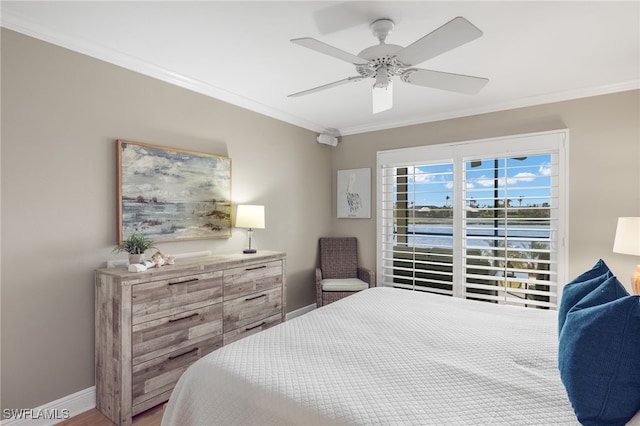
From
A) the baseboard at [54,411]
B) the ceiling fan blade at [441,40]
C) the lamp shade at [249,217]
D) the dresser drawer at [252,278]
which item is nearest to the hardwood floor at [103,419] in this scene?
the baseboard at [54,411]

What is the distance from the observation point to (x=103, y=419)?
7.43 feet

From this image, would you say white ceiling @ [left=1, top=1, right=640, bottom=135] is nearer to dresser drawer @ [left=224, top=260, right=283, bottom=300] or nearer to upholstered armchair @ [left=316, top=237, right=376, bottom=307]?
dresser drawer @ [left=224, top=260, right=283, bottom=300]

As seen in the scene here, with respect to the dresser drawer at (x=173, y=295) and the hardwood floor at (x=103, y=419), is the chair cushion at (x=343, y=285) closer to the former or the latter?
the dresser drawer at (x=173, y=295)

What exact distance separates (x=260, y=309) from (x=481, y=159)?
2922mm

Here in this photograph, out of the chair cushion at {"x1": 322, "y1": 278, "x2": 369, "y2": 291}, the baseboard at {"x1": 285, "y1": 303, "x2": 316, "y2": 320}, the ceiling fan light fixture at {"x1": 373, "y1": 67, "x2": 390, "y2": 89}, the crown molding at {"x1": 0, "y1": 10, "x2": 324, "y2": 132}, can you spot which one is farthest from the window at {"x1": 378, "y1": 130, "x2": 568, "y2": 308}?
the ceiling fan light fixture at {"x1": 373, "y1": 67, "x2": 390, "y2": 89}

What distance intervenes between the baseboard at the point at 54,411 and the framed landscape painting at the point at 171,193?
3.72 ft

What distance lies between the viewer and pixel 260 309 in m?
3.13

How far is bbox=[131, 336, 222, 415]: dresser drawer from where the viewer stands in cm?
223

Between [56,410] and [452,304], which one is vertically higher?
[452,304]

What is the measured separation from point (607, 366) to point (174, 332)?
2.44m

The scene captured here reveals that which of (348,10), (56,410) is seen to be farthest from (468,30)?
(56,410)

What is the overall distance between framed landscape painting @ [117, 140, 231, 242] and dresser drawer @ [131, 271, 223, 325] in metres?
0.52

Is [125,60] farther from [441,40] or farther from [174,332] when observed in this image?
[441,40]

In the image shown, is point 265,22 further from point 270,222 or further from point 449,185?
point 449,185
